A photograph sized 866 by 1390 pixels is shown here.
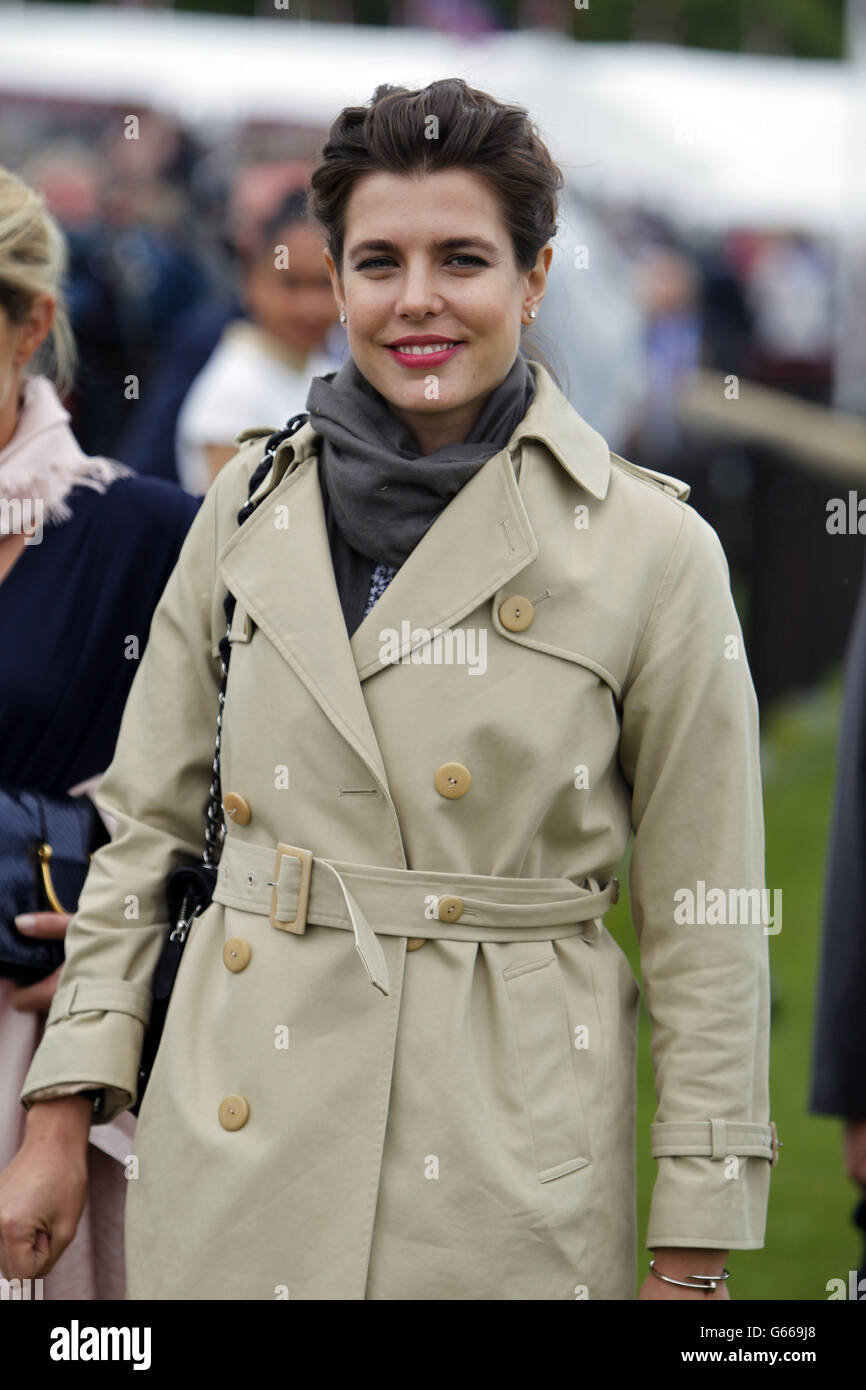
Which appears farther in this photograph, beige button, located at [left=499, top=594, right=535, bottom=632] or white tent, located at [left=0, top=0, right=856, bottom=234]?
white tent, located at [left=0, top=0, right=856, bottom=234]

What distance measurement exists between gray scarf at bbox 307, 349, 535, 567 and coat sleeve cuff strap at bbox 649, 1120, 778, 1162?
82cm

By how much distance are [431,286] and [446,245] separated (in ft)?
0.20

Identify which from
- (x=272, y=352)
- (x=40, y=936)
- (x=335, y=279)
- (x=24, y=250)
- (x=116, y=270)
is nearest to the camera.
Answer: (x=335, y=279)

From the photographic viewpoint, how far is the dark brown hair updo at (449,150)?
2.21 m

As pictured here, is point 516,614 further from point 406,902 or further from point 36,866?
point 36,866

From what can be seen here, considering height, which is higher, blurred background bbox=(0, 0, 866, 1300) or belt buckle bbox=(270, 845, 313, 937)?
blurred background bbox=(0, 0, 866, 1300)

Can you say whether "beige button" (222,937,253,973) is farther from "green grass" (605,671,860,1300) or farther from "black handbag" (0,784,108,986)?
"green grass" (605,671,860,1300)

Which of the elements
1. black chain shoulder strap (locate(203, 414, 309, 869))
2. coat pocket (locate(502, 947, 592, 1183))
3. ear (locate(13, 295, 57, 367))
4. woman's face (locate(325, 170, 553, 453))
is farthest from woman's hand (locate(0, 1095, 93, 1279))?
ear (locate(13, 295, 57, 367))

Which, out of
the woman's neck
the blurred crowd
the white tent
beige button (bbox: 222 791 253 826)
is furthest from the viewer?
the white tent

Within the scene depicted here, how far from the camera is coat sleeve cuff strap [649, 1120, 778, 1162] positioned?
7.25 feet

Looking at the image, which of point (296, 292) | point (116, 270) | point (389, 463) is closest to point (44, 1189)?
point (389, 463)

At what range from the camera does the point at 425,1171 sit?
85.4 inches

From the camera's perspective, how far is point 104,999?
7.76 ft

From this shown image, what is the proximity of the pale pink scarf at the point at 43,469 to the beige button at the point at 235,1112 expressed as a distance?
1.03 meters
